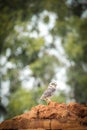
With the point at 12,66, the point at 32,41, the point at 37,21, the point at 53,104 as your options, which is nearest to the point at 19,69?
the point at 12,66

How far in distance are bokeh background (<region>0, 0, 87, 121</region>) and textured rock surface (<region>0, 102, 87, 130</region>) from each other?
13.7ft

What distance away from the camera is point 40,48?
1048 cm

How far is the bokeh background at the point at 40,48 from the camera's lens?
967 centimetres

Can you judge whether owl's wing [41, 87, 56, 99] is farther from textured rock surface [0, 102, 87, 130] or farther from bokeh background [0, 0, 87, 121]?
bokeh background [0, 0, 87, 121]

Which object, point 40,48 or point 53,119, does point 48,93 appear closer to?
point 53,119

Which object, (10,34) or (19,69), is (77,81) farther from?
(10,34)

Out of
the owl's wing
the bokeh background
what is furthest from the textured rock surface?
the bokeh background

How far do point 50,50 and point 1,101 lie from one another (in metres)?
2.25

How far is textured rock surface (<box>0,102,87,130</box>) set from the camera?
492 centimetres

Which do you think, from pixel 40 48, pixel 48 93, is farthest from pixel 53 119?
pixel 40 48

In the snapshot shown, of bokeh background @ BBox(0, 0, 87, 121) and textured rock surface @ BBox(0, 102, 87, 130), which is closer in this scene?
textured rock surface @ BBox(0, 102, 87, 130)

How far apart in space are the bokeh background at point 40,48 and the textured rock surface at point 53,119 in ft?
13.7

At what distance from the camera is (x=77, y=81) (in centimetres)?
968

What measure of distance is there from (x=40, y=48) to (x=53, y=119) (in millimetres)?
5625
